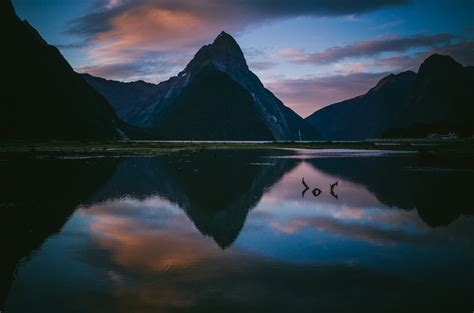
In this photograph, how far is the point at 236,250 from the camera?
19078 mm

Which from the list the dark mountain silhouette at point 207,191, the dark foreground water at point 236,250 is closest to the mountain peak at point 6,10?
the dark mountain silhouette at point 207,191

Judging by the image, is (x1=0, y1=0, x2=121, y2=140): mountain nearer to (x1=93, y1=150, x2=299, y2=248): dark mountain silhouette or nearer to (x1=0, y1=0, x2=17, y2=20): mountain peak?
(x1=0, y1=0, x2=17, y2=20): mountain peak

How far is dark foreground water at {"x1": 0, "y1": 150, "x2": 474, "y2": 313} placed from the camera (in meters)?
13.1

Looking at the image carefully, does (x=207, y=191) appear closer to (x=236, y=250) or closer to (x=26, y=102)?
(x=236, y=250)

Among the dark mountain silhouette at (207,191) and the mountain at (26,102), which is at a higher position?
the mountain at (26,102)

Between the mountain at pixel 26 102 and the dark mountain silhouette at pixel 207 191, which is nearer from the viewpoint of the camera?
the dark mountain silhouette at pixel 207 191

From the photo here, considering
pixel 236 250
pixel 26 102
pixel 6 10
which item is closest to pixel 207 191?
pixel 236 250

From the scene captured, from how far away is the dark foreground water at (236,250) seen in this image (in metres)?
13.1

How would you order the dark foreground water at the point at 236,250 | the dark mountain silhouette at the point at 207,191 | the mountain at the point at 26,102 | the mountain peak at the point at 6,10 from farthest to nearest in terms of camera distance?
1. the mountain peak at the point at 6,10
2. the mountain at the point at 26,102
3. the dark mountain silhouette at the point at 207,191
4. the dark foreground water at the point at 236,250

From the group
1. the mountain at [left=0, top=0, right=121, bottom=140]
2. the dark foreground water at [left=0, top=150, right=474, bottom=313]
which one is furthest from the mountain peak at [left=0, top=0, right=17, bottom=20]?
the dark foreground water at [left=0, top=150, right=474, bottom=313]

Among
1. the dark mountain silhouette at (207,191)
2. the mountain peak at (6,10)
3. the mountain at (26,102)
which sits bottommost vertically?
the dark mountain silhouette at (207,191)

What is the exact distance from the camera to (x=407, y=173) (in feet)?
173

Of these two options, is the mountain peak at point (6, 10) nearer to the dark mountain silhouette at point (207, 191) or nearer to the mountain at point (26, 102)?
the mountain at point (26, 102)

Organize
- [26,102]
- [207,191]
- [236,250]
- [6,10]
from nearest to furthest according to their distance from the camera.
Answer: [236,250]
[207,191]
[26,102]
[6,10]
